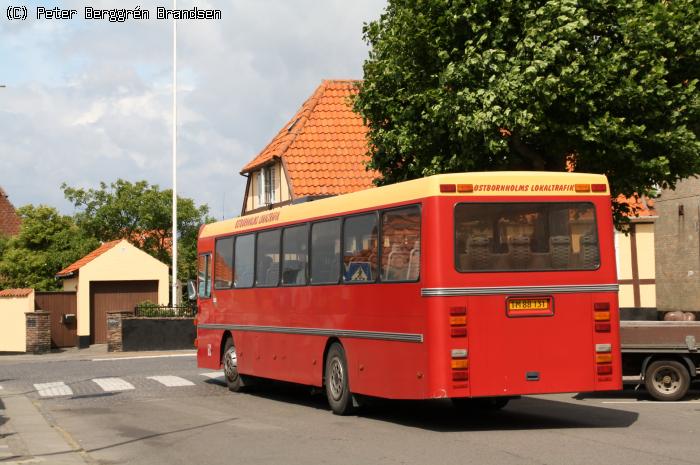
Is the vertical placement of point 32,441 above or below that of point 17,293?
below

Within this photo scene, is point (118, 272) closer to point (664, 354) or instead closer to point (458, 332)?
point (664, 354)

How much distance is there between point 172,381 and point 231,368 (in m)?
2.90

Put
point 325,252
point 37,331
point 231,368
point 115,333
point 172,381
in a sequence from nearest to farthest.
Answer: point 325,252 < point 231,368 < point 172,381 < point 115,333 < point 37,331

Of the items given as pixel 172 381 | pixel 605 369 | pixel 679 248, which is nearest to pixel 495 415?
pixel 605 369

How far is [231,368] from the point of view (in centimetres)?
2084

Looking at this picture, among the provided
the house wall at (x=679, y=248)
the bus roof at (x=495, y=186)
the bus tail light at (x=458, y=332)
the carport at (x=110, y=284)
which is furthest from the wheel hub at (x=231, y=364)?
the carport at (x=110, y=284)

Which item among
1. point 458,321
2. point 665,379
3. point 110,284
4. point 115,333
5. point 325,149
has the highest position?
point 325,149

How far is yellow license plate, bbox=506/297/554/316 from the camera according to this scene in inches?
536

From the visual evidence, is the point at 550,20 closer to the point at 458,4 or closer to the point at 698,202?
the point at 458,4

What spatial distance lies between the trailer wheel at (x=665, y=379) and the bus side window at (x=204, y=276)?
829cm

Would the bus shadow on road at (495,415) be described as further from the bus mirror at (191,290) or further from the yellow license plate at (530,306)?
the bus mirror at (191,290)

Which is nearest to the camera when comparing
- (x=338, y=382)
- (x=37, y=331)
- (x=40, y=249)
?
(x=338, y=382)

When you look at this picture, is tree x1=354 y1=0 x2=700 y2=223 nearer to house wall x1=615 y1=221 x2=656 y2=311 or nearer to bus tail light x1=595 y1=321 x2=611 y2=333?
bus tail light x1=595 y1=321 x2=611 y2=333

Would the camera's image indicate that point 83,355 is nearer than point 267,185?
Yes
